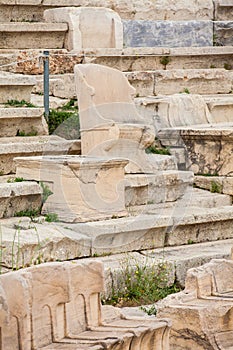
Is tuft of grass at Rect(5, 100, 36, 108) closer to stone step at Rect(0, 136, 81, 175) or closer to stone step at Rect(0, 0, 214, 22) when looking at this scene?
stone step at Rect(0, 136, 81, 175)

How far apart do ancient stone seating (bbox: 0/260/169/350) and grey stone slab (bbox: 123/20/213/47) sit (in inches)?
334

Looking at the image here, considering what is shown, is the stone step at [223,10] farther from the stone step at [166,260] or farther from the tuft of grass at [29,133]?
the stone step at [166,260]

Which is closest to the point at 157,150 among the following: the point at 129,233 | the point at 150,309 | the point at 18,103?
the point at 18,103

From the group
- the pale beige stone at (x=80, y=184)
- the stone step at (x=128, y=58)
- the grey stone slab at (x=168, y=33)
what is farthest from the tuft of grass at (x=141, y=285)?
the grey stone slab at (x=168, y=33)

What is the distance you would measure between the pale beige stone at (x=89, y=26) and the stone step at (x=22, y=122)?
96.5 inches

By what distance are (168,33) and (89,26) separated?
150 cm

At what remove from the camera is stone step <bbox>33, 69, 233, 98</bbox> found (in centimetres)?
1234

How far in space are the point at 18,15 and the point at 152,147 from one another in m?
3.60

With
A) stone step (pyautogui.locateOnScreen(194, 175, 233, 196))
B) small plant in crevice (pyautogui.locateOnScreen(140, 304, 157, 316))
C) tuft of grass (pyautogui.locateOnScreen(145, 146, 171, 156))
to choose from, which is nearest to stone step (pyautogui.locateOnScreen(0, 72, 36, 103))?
tuft of grass (pyautogui.locateOnScreen(145, 146, 171, 156))

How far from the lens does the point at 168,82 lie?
13.5 metres

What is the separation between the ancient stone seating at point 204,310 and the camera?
277 inches

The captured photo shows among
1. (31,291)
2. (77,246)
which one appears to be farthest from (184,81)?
(31,291)

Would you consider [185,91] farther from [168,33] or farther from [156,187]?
[156,187]

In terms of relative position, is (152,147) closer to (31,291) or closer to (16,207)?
(16,207)
